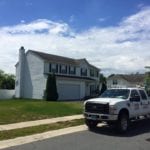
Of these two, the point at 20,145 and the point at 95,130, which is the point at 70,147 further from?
the point at 95,130

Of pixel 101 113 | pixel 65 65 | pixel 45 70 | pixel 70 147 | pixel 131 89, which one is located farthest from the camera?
pixel 65 65

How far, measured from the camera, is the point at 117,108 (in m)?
16.0

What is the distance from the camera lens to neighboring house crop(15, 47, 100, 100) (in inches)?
1957

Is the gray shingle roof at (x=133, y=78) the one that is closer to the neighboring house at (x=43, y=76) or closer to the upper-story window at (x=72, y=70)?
the neighboring house at (x=43, y=76)

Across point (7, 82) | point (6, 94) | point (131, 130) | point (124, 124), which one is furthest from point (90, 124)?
point (7, 82)

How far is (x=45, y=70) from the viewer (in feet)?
163

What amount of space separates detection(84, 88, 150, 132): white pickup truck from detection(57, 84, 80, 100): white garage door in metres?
31.7

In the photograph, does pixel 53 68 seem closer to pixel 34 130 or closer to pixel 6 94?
pixel 6 94

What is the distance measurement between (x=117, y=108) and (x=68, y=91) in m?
35.6

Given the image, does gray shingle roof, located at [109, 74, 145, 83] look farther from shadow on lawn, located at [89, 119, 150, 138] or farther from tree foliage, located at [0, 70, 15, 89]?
shadow on lawn, located at [89, 119, 150, 138]

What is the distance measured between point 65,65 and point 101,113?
123ft

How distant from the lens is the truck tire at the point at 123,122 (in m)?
16.0

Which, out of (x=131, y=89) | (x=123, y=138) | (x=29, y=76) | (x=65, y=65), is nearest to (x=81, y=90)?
(x=65, y=65)

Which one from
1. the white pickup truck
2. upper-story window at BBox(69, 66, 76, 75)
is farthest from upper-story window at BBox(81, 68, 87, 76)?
the white pickup truck
